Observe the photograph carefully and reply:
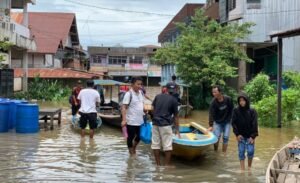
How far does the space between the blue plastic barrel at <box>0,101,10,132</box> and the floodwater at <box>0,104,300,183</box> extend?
1.32ft

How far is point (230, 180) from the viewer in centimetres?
963

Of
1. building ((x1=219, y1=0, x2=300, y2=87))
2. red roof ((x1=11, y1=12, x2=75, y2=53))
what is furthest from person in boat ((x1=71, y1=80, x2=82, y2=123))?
red roof ((x1=11, y1=12, x2=75, y2=53))

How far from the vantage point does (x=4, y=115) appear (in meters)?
15.9

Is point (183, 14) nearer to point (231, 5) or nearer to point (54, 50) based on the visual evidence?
point (54, 50)

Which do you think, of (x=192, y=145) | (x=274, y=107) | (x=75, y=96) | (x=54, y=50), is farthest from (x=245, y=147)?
(x=54, y=50)

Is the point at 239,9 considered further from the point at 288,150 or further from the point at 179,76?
the point at 288,150

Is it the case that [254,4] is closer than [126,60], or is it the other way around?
[254,4]

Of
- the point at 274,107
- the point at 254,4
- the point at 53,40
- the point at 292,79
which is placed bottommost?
the point at 274,107

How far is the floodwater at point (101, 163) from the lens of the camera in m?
9.70

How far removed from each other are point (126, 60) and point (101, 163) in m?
67.6

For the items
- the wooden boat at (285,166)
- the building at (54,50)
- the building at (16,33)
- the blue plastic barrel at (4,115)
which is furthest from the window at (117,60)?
the wooden boat at (285,166)

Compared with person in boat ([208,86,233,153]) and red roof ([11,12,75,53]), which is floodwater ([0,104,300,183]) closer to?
person in boat ([208,86,233,153])

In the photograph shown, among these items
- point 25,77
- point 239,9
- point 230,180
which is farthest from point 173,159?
point 25,77

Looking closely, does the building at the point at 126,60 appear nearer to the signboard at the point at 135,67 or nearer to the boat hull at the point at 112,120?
the signboard at the point at 135,67
